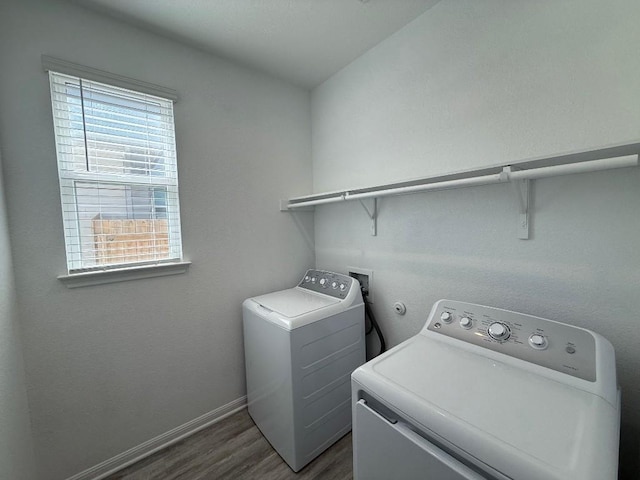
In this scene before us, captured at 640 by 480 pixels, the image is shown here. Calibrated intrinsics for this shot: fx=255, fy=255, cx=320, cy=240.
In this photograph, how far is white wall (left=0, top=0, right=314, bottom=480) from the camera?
121cm

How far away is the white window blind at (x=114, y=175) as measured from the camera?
51.3 inches

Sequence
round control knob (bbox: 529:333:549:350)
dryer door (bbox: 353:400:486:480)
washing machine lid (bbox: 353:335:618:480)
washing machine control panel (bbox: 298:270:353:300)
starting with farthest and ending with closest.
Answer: washing machine control panel (bbox: 298:270:353:300)
round control knob (bbox: 529:333:549:350)
dryer door (bbox: 353:400:486:480)
washing machine lid (bbox: 353:335:618:480)

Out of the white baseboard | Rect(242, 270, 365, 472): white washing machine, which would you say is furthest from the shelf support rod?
the white baseboard

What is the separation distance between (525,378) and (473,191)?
88 cm

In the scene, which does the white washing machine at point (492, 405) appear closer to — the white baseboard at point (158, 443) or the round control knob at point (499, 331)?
the round control knob at point (499, 331)

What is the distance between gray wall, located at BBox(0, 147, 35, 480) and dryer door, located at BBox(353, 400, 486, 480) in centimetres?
120

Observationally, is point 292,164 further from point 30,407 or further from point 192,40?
point 30,407

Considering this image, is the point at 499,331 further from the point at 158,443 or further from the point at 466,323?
the point at 158,443

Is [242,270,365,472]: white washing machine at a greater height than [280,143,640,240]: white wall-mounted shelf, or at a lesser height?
lesser

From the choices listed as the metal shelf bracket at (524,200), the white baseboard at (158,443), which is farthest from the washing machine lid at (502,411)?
the white baseboard at (158,443)

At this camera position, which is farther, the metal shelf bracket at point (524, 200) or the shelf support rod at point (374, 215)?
the shelf support rod at point (374, 215)

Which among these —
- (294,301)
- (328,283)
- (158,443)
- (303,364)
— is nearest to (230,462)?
(158,443)

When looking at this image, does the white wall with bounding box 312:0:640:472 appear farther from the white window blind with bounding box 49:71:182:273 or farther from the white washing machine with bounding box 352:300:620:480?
the white window blind with bounding box 49:71:182:273

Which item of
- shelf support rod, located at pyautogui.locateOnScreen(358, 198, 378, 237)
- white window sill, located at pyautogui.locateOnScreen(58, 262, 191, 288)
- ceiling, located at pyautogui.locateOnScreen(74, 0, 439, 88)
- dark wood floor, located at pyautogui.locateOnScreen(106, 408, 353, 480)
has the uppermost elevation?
ceiling, located at pyautogui.locateOnScreen(74, 0, 439, 88)
